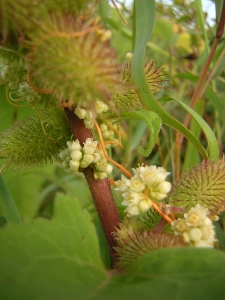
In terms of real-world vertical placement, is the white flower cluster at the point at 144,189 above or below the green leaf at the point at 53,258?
above

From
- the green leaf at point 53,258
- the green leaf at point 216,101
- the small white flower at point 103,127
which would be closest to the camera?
the green leaf at point 53,258

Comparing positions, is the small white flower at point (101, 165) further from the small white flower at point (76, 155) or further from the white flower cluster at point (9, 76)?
the white flower cluster at point (9, 76)

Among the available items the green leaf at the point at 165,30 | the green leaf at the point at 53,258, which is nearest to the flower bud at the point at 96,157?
the green leaf at the point at 53,258

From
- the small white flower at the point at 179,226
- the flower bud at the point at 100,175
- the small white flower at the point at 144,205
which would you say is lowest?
the small white flower at the point at 179,226

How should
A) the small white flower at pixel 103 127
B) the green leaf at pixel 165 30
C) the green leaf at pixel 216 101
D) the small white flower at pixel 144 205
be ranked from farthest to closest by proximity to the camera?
the green leaf at pixel 165 30
the green leaf at pixel 216 101
the small white flower at pixel 103 127
the small white flower at pixel 144 205

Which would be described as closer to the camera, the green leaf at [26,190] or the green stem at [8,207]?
the green stem at [8,207]

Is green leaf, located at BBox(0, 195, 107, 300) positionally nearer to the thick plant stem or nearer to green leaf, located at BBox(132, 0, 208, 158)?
the thick plant stem
